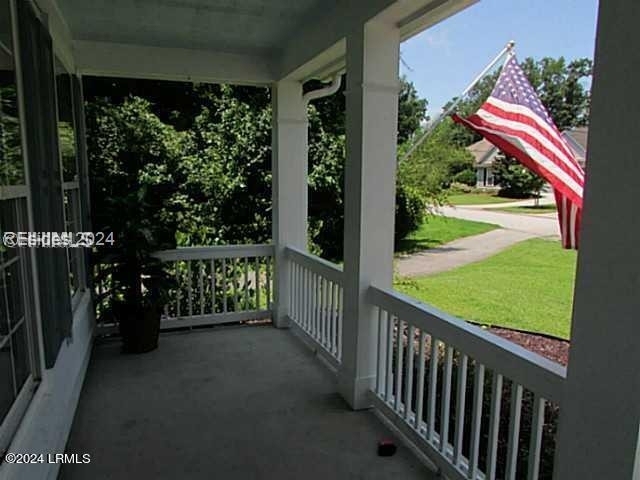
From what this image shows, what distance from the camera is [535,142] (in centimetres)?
235

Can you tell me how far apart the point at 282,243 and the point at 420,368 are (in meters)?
2.40

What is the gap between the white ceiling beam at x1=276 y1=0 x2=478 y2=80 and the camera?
232 centimetres

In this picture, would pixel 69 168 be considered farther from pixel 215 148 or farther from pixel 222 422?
pixel 215 148

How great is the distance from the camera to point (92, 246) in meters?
3.90

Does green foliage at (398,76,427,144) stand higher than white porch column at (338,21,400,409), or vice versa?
green foliage at (398,76,427,144)

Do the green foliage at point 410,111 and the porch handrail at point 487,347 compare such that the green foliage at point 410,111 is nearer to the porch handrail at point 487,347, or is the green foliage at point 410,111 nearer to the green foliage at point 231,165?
the green foliage at point 231,165

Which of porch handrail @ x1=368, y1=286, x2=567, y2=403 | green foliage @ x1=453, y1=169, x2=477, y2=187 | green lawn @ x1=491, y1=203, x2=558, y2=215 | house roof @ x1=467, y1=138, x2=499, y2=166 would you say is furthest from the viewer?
green lawn @ x1=491, y1=203, x2=558, y2=215

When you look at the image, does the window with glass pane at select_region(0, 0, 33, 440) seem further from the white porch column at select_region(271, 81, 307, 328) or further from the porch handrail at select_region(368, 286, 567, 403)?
the white porch column at select_region(271, 81, 307, 328)

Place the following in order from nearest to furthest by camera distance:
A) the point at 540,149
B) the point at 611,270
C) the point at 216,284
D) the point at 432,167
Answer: the point at 611,270
the point at 540,149
the point at 216,284
the point at 432,167

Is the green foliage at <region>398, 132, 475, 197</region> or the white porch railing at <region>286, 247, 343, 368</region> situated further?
the green foliage at <region>398, 132, 475, 197</region>

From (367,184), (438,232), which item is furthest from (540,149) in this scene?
(438,232)

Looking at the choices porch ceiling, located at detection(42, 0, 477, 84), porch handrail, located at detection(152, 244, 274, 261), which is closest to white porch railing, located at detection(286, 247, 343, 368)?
porch handrail, located at detection(152, 244, 274, 261)

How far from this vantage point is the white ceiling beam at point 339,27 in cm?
232

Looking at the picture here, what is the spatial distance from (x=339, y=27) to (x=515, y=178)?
528 centimetres
